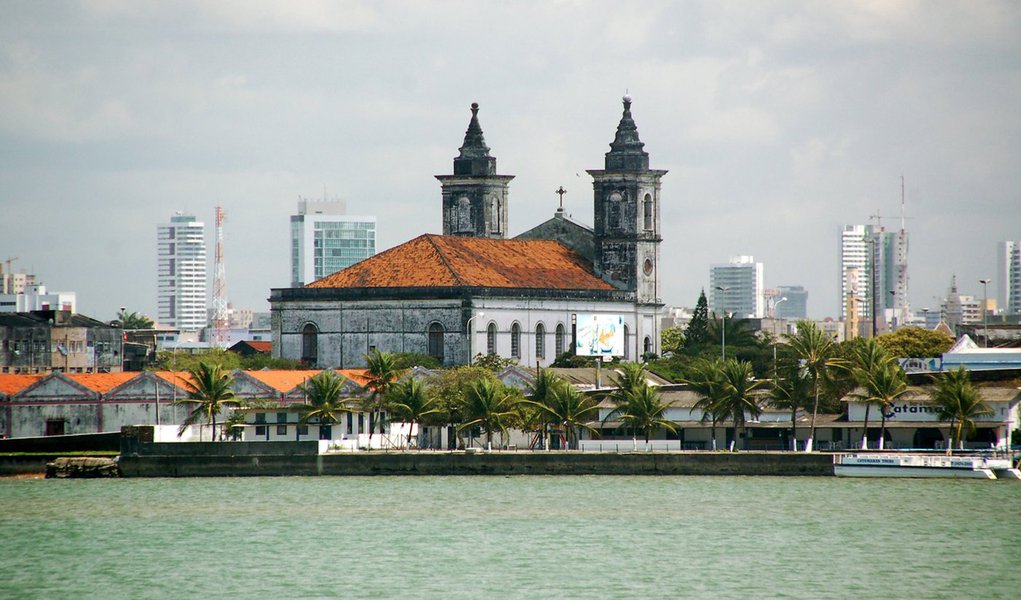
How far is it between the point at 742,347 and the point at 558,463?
47.3 metres

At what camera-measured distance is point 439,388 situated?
104062 mm

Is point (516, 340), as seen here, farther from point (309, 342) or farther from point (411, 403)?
point (411, 403)

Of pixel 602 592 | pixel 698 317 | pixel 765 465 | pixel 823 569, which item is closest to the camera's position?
pixel 602 592

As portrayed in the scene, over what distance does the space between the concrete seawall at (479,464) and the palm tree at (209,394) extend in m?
5.46

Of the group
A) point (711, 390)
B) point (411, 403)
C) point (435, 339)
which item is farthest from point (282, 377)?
point (711, 390)

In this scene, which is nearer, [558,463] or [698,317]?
[558,463]

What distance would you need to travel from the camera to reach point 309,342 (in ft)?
398

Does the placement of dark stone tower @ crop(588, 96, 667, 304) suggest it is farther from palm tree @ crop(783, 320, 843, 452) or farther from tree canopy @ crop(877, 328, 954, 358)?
palm tree @ crop(783, 320, 843, 452)

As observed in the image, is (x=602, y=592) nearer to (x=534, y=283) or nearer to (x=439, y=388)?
(x=439, y=388)

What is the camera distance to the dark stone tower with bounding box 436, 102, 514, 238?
134m

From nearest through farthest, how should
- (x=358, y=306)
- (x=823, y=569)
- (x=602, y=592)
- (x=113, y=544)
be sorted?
1. (x=602, y=592)
2. (x=823, y=569)
3. (x=113, y=544)
4. (x=358, y=306)

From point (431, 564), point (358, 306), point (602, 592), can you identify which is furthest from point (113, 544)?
point (358, 306)

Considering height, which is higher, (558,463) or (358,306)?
(358,306)

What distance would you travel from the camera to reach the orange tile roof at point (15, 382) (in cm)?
10500
